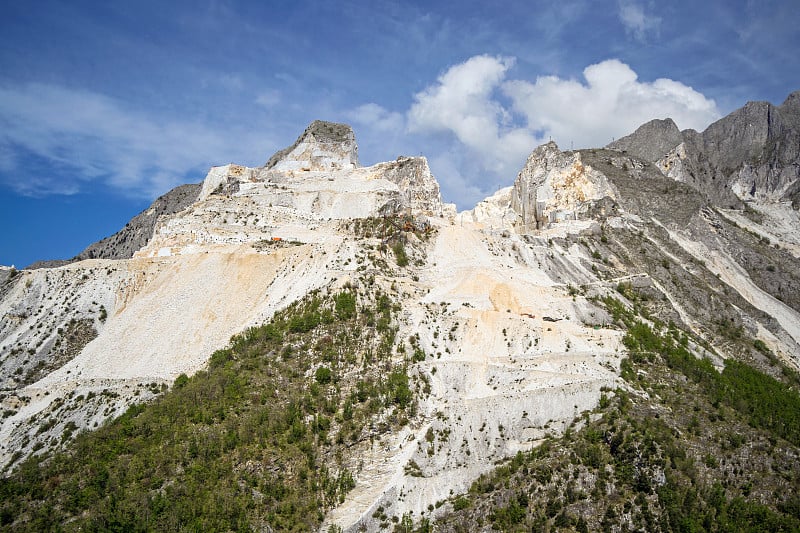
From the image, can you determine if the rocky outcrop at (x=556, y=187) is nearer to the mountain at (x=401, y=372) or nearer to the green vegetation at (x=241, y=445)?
the mountain at (x=401, y=372)

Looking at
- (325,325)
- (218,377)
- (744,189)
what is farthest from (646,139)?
(218,377)

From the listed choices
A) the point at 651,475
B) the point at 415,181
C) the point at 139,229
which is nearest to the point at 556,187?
the point at 415,181

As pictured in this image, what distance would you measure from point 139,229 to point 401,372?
72.4m

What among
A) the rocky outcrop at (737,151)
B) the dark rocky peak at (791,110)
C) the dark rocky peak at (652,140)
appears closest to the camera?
the rocky outcrop at (737,151)

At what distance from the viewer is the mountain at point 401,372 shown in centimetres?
3100

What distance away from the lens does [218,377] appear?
1537 inches

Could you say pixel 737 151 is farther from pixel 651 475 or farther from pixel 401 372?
pixel 651 475

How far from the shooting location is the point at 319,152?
83.3 metres

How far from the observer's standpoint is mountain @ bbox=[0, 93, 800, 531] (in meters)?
31.0

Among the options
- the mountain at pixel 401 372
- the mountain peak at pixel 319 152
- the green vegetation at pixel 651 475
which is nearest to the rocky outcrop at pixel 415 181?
the mountain at pixel 401 372

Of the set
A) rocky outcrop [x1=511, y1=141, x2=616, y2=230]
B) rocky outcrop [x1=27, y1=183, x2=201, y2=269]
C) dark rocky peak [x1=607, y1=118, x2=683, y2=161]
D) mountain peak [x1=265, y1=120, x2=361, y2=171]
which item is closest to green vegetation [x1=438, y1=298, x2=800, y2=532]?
rocky outcrop [x1=511, y1=141, x2=616, y2=230]

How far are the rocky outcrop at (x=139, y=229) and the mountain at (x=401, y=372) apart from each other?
27981 millimetres

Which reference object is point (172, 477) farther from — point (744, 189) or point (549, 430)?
point (744, 189)

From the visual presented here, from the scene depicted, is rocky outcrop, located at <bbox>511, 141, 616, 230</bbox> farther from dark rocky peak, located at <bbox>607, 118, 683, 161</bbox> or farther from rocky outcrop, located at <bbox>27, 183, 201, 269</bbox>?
rocky outcrop, located at <bbox>27, 183, 201, 269</bbox>
